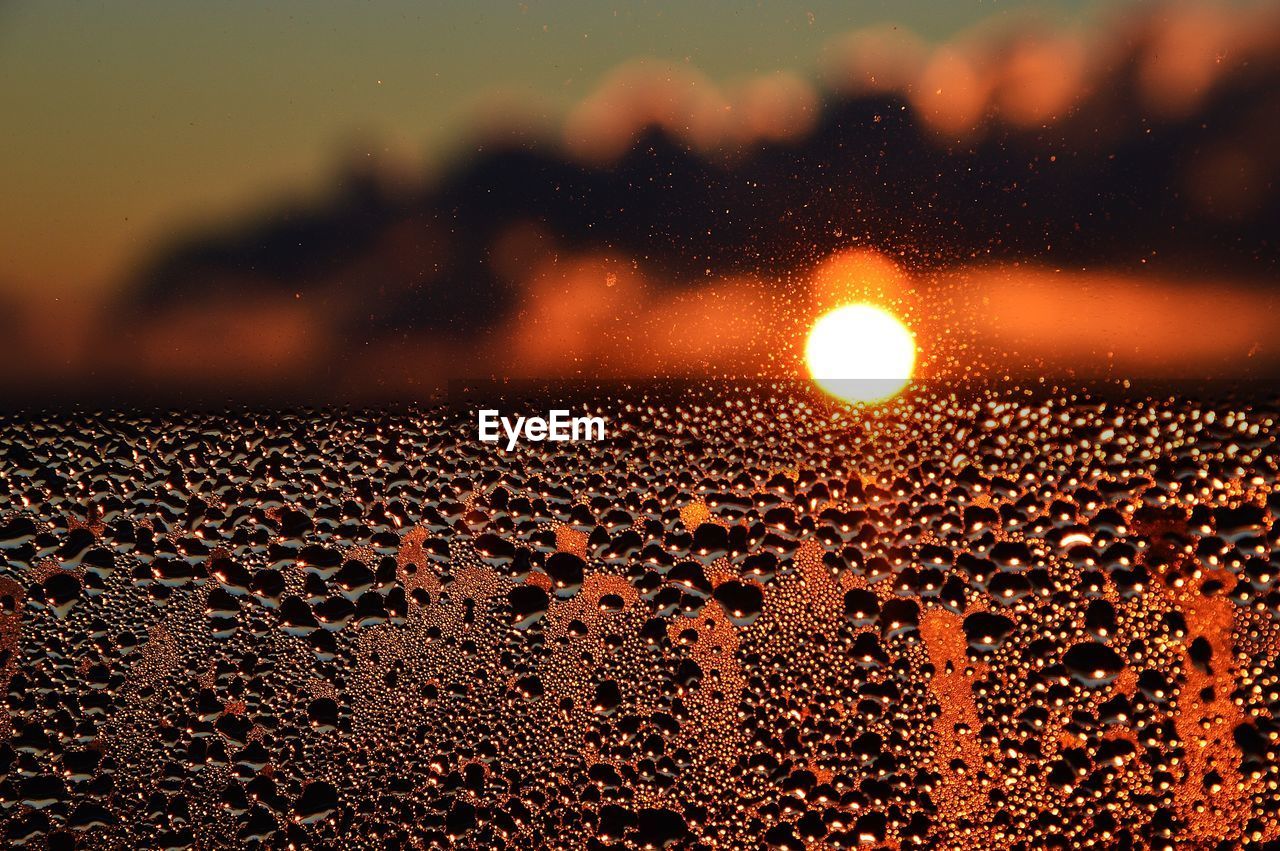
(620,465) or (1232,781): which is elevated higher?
(620,465)

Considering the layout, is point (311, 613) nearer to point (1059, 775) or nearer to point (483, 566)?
point (483, 566)

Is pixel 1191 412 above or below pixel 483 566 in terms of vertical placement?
above

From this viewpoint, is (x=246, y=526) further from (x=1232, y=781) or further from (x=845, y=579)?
(x=1232, y=781)

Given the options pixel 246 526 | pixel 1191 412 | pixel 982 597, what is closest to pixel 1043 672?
pixel 982 597

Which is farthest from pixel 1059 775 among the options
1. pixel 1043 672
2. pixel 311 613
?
pixel 311 613

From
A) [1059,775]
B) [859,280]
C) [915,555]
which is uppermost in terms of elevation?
[859,280]
